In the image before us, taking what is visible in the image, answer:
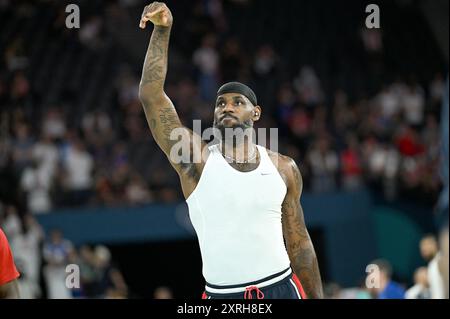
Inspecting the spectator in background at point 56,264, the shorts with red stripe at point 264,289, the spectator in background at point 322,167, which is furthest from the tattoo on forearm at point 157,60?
the spectator in background at point 322,167

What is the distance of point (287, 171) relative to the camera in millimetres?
5379

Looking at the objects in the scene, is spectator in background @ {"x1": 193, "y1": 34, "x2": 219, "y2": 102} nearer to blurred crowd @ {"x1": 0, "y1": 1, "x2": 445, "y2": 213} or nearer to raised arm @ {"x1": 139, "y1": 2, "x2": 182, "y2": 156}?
blurred crowd @ {"x1": 0, "y1": 1, "x2": 445, "y2": 213}

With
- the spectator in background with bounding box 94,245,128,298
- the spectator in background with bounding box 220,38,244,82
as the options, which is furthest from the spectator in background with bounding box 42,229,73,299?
the spectator in background with bounding box 220,38,244,82

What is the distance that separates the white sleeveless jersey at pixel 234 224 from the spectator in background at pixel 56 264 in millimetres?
7785

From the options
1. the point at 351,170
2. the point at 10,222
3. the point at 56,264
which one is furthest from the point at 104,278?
the point at 351,170

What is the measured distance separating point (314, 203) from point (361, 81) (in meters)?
4.63

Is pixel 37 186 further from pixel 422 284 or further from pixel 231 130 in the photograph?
pixel 231 130

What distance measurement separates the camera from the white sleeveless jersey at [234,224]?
501 centimetres

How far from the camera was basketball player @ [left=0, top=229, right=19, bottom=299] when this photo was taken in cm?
455

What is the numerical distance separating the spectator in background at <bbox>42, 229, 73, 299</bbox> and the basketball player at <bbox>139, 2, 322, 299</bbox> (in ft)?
25.4

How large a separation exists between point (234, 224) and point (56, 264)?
820 centimetres
